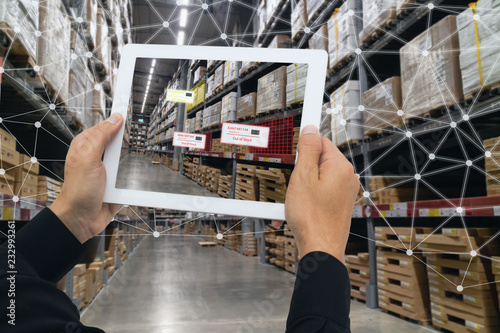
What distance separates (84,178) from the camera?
79 cm

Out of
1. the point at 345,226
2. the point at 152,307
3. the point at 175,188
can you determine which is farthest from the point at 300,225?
the point at 152,307

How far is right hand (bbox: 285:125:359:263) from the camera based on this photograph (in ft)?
2.00

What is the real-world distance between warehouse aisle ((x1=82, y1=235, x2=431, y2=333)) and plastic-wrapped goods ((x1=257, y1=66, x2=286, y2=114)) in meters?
2.26

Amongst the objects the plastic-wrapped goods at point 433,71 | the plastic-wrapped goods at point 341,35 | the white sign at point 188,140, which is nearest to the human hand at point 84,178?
the white sign at point 188,140

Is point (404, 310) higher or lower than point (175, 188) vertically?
lower

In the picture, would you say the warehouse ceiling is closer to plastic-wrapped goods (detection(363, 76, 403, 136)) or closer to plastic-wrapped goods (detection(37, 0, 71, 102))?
plastic-wrapped goods (detection(37, 0, 71, 102))

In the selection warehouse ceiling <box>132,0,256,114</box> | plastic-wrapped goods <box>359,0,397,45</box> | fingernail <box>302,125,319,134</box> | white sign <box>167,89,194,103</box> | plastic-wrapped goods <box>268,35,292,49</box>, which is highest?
warehouse ceiling <box>132,0,256,114</box>

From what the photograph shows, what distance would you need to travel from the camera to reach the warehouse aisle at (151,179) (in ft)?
2.77

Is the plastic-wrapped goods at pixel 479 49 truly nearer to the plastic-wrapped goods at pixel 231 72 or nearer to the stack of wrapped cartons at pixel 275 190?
the stack of wrapped cartons at pixel 275 190

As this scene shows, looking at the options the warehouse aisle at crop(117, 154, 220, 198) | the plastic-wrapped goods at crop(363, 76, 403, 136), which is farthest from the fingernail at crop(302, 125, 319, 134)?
the plastic-wrapped goods at crop(363, 76, 403, 136)

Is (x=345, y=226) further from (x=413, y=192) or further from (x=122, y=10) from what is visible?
(x=122, y=10)

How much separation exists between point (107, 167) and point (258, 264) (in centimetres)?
518

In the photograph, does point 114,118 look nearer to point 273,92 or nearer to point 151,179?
point 151,179

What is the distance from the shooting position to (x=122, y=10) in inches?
241
